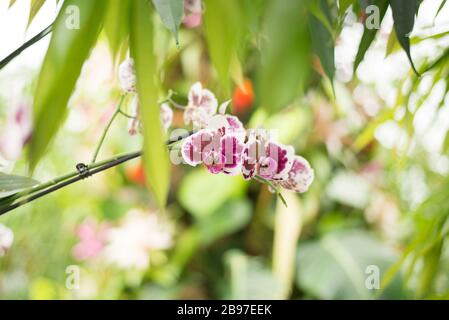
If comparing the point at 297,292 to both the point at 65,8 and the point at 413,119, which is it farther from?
the point at 65,8

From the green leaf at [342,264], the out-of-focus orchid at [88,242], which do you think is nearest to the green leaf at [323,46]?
the green leaf at [342,264]

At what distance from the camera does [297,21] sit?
0.29 metres

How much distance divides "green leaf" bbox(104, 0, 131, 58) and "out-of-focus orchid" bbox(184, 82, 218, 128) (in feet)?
0.21

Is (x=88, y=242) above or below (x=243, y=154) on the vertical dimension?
above

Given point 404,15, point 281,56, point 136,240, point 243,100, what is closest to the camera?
point 281,56

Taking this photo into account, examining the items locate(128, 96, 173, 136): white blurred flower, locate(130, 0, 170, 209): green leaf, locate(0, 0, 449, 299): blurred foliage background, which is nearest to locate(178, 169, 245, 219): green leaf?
locate(0, 0, 449, 299): blurred foliage background

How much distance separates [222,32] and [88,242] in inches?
42.0

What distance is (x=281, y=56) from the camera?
0.27 m

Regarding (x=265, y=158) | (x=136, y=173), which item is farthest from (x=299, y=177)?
(x=136, y=173)

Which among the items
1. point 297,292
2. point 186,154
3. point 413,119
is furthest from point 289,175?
point 297,292

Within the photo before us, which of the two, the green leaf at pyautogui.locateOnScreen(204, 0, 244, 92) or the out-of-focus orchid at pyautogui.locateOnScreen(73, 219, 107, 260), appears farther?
the out-of-focus orchid at pyautogui.locateOnScreen(73, 219, 107, 260)

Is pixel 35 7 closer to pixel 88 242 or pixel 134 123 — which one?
pixel 134 123

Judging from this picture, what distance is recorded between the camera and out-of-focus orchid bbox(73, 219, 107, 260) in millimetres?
1342

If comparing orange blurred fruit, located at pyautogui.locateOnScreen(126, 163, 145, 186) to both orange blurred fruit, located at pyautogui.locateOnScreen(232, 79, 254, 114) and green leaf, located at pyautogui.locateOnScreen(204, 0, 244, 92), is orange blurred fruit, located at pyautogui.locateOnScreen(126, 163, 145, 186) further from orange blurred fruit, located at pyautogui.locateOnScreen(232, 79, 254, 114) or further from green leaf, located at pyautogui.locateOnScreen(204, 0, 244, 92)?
green leaf, located at pyautogui.locateOnScreen(204, 0, 244, 92)
